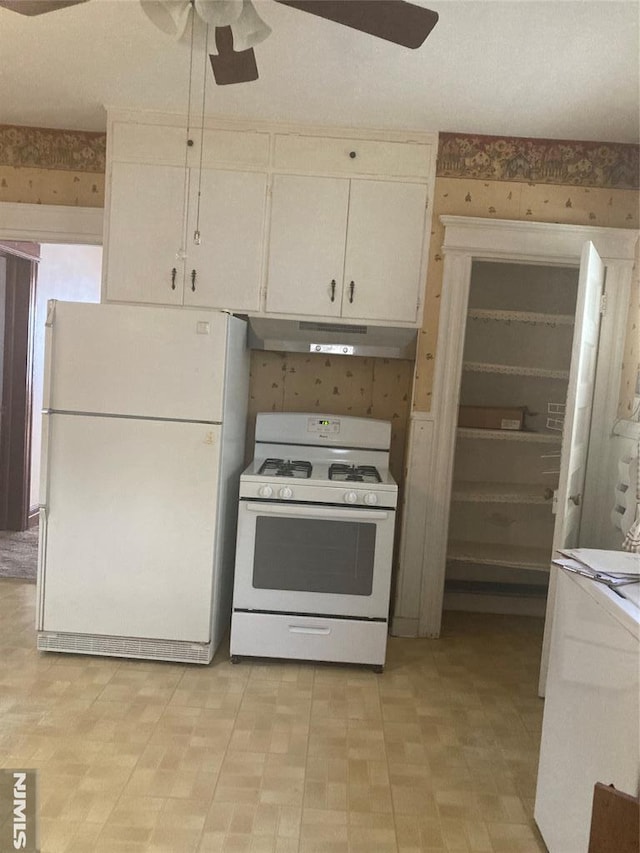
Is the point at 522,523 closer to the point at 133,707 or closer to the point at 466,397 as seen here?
the point at 466,397

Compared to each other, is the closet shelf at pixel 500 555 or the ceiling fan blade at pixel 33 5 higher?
the ceiling fan blade at pixel 33 5

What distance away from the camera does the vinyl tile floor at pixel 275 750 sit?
6.48 feet

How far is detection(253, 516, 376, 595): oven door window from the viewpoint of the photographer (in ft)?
9.87

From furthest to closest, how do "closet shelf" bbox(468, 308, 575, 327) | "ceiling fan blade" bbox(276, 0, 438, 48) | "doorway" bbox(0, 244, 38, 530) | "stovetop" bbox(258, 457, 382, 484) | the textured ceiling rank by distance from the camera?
"doorway" bbox(0, 244, 38, 530) → "closet shelf" bbox(468, 308, 575, 327) → "stovetop" bbox(258, 457, 382, 484) → the textured ceiling → "ceiling fan blade" bbox(276, 0, 438, 48)

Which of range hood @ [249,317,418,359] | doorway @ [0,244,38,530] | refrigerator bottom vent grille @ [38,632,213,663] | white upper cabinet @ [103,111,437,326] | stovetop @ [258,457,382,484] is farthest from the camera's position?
doorway @ [0,244,38,530]

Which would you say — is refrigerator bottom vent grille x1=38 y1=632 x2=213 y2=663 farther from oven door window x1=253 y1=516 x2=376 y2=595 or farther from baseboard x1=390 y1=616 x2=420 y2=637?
baseboard x1=390 y1=616 x2=420 y2=637

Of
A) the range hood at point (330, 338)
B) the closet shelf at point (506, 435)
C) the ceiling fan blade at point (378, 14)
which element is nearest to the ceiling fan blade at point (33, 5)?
the ceiling fan blade at point (378, 14)

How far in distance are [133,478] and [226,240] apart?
1.22 metres

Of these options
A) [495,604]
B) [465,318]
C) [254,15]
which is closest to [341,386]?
[465,318]

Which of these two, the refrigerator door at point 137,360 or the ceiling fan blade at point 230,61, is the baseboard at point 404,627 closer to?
the refrigerator door at point 137,360

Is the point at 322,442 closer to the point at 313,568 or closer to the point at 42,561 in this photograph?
the point at 313,568

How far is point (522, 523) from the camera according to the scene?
405cm

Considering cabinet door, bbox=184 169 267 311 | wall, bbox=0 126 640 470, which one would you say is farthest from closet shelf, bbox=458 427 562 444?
cabinet door, bbox=184 169 267 311

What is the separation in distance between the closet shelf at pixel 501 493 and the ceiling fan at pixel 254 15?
2.46 m
